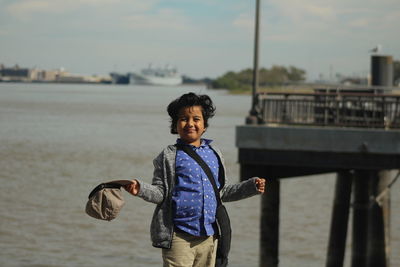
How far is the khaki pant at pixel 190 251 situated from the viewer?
5316mm

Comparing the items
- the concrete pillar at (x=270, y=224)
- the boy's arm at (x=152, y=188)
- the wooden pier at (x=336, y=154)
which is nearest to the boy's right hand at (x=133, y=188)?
the boy's arm at (x=152, y=188)

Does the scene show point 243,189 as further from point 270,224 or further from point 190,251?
point 270,224

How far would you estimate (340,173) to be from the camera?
15.5 meters

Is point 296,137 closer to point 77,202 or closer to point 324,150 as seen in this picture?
point 324,150

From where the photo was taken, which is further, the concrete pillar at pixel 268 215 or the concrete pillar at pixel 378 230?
the concrete pillar at pixel 378 230

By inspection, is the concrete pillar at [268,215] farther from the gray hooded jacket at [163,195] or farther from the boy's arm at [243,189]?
the gray hooded jacket at [163,195]

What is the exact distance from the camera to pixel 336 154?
47.5 ft

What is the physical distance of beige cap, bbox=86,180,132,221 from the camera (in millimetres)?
5098

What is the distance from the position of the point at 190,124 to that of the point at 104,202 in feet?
2.15

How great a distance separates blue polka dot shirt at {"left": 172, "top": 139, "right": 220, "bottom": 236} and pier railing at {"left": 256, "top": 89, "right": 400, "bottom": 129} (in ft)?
34.6

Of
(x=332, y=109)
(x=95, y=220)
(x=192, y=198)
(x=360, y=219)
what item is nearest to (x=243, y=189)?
(x=192, y=198)

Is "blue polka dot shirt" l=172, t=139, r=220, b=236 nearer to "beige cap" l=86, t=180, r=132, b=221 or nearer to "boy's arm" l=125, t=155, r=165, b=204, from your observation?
"boy's arm" l=125, t=155, r=165, b=204

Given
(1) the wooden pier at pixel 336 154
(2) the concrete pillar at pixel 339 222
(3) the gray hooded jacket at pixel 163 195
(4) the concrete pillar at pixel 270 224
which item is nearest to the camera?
(3) the gray hooded jacket at pixel 163 195

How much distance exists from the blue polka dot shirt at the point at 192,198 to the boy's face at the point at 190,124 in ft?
0.31
